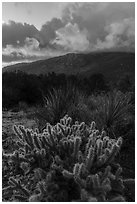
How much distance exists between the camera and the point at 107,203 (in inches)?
120

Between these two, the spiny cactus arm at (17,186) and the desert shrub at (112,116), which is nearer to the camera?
the spiny cactus arm at (17,186)

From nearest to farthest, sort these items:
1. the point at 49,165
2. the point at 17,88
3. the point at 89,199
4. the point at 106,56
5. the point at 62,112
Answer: the point at 89,199 < the point at 49,165 < the point at 62,112 < the point at 17,88 < the point at 106,56

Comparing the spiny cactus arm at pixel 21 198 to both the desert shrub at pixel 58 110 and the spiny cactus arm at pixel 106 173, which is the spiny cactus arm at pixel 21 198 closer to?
the spiny cactus arm at pixel 106 173

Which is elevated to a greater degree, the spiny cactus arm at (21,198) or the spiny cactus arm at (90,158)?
the spiny cactus arm at (90,158)

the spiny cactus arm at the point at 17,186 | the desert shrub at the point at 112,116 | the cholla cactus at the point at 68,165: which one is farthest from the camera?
the desert shrub at the point at 112,116

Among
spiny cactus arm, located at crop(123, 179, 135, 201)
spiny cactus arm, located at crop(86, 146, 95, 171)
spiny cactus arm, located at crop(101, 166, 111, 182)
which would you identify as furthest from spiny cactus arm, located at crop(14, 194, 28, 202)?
spiny cactus arm, located at crop(123, 179, 135, 201)

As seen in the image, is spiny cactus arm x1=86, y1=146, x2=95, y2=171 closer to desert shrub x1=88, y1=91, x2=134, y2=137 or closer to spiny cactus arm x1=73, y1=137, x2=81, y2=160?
spiny cactus arm x1=73, y1=137, x2=81, y2=160

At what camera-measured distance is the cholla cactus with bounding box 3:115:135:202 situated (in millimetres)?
3004

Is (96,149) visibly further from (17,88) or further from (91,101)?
(17,88)

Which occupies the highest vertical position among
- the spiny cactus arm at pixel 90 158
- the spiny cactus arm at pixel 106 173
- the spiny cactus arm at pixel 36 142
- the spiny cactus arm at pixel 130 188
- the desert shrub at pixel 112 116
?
the desert shrub at pixel 112 116

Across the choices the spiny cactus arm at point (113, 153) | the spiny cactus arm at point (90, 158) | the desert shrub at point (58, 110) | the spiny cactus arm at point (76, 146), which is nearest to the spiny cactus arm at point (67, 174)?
the spiny cactus arm at point (90, 158)

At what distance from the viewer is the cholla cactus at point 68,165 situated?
300 centimetres

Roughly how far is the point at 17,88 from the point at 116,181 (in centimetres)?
870

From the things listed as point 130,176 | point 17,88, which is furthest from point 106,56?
point 130,176
